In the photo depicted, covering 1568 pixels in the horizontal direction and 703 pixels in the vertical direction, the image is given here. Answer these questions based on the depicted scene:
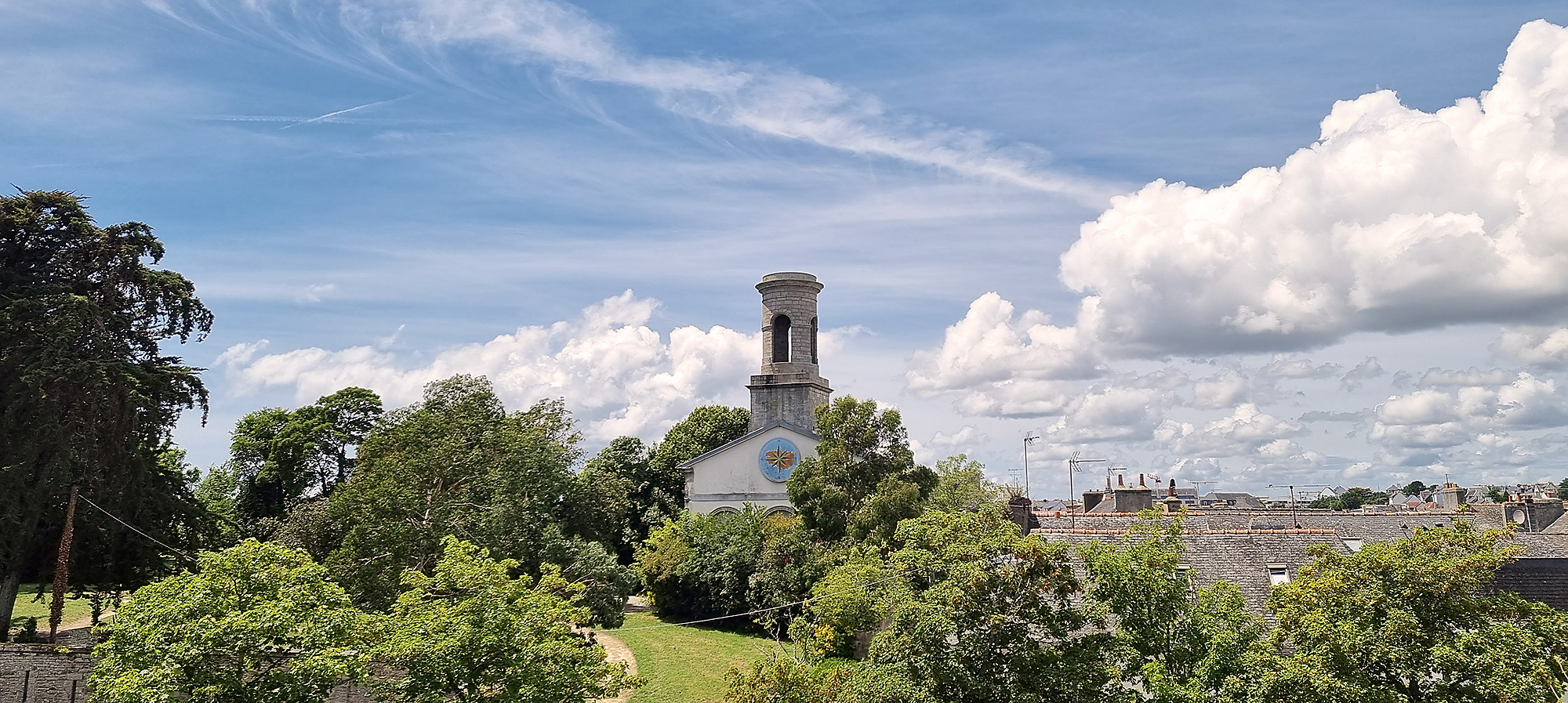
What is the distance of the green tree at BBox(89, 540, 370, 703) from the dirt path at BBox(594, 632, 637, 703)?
14462 mm

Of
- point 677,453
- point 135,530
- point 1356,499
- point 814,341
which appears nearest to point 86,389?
point 135,530

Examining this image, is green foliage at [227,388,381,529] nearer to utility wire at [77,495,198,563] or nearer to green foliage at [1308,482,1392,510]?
utility wire at [77,495,198,563]

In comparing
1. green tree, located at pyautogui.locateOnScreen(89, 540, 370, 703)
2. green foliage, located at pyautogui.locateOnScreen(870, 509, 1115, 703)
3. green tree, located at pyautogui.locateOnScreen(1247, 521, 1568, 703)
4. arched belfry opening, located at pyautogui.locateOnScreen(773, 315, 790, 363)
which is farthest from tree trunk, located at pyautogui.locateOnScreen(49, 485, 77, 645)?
arched belfry opening, located at pyautogui.locateOnScreen(773, 315, 790, 363)

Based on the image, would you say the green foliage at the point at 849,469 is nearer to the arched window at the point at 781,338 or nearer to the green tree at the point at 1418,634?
the arched window at the point at 781,338

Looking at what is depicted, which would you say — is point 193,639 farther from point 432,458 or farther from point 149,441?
point 432,458

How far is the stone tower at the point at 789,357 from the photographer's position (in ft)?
165

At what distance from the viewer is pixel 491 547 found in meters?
31.6

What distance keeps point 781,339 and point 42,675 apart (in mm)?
35038

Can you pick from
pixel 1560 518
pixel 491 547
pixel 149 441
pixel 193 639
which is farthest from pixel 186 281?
pixel 1560 518

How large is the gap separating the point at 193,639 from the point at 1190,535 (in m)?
24.1

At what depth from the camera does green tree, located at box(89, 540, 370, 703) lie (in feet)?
48.4

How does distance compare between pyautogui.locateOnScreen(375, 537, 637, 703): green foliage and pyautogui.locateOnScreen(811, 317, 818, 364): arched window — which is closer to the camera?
pyautogui.locateOnScreen(375, 537, 637, 703): green foliage

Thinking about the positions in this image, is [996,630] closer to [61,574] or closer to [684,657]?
[684,657]

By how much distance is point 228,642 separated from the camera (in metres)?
15.0
